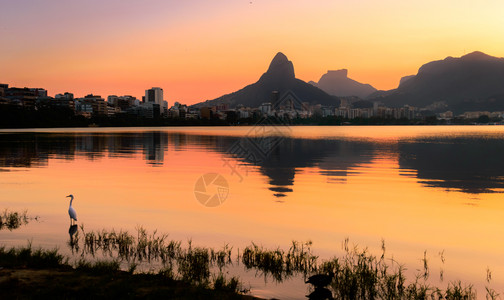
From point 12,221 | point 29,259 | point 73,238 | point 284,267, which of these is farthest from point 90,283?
point 12,221

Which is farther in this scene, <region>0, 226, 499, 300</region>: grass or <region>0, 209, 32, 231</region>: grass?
<region>0, 209, 32, 231</region>: grass

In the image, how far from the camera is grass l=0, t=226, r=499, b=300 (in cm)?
1109

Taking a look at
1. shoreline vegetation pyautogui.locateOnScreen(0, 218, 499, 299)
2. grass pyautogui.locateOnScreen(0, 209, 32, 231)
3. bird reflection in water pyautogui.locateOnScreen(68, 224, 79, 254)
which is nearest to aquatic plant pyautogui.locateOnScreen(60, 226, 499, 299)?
shoreline vegetation pyautogui.locateOnScreen(0, 218, 499, 299)

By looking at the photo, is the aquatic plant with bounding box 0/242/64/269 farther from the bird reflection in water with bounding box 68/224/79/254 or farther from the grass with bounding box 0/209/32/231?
the grass with bounding box 0/209/32/231

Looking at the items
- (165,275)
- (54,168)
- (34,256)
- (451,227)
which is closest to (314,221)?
(451,227)

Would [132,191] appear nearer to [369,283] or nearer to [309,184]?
[309,184]

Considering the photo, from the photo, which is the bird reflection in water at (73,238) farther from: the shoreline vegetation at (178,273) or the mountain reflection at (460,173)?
the mountain reflection at (460,173)

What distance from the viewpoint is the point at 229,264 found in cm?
1347

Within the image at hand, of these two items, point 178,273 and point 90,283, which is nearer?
point 90,283

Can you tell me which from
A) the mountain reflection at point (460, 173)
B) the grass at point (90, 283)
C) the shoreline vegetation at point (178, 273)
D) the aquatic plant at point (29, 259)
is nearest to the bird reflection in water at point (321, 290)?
the shoreline vegetation at point (178, 273)

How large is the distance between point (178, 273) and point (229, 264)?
2.02 m

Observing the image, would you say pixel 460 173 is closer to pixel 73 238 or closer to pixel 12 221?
pixel 73 238

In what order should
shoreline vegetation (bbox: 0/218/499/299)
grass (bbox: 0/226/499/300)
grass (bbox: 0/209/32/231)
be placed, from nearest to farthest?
shoreline vegetation (bbox: 0/218/499/299) → grass (bbox: 0/226/499/300) → grass (bbox: 0/209/32/231)

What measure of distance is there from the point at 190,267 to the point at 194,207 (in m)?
11.0
